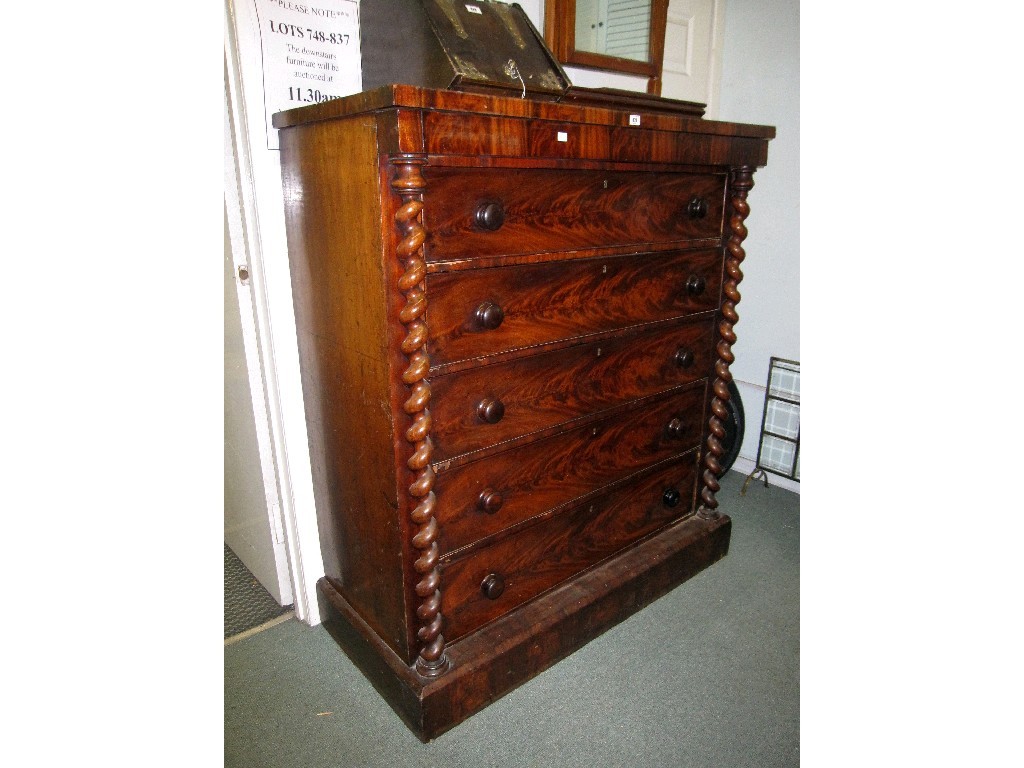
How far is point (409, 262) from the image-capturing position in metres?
1.17

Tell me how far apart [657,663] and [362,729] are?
815mm

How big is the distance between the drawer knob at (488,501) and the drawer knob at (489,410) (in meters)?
0.18

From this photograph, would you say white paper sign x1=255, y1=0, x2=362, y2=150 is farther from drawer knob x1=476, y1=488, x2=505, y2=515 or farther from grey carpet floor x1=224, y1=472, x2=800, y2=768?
grey carpet floor x1=224, y1=472, x2=800, y2=768

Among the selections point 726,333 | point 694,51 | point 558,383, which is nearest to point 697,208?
point 726,333

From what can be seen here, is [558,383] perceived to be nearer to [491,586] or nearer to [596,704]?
[491,586]

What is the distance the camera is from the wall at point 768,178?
236 cm

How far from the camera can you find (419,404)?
1.25 meters

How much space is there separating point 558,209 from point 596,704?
1.25 m

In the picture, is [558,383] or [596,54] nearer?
[558,383]

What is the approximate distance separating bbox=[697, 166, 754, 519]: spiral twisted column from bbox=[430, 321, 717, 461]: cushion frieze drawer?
52mm

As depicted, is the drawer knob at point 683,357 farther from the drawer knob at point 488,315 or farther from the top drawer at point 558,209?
the drawer knob at point 488,315
